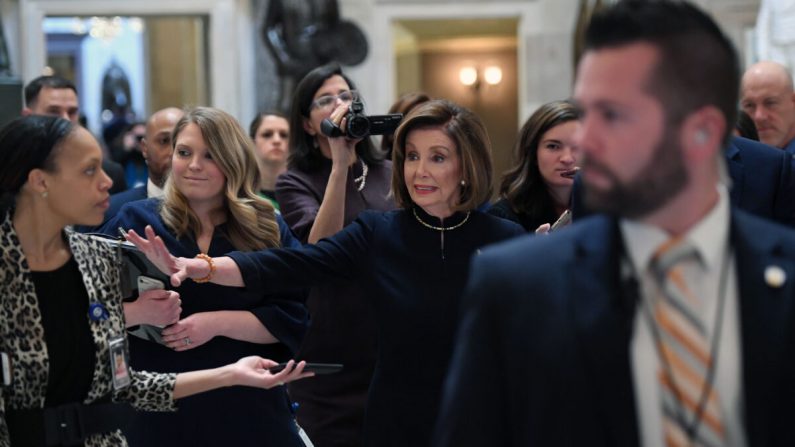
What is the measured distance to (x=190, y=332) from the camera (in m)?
3.97

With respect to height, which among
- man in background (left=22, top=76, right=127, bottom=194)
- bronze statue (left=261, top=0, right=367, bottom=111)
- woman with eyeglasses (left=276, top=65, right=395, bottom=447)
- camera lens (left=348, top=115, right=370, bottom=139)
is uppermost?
bronze statue (left=261, top=0, right=367, bottom=111)

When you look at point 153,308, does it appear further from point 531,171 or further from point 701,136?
point 701,136

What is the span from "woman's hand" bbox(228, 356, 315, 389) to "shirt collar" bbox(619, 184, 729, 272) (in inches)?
60.8

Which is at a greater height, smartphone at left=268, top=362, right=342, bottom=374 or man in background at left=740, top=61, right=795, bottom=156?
man in background at left=740, top=61, right=795, bottom=156

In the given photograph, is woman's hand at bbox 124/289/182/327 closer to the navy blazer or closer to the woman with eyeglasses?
the woman with eyeglasses

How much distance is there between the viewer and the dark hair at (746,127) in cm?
566

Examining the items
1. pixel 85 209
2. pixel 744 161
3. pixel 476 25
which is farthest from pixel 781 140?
pixel 476 25

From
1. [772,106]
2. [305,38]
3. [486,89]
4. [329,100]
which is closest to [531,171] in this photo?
[329,100]

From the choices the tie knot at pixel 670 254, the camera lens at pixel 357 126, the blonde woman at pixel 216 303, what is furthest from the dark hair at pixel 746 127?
the tie knot at pixel 670 254

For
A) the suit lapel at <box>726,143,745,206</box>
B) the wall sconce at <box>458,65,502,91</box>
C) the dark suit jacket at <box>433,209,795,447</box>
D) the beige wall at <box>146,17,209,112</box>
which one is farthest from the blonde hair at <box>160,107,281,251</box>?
the beige wall at <box>146,17,209,112</box>

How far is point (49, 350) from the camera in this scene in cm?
309

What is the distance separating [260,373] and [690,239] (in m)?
1.67

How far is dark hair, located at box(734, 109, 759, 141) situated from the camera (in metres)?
5.66

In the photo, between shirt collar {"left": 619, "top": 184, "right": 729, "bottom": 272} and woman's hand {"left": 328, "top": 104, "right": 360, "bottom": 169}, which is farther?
woman's hand {"left": 328, "top": 104, "right": 360, "bottom": 169}
